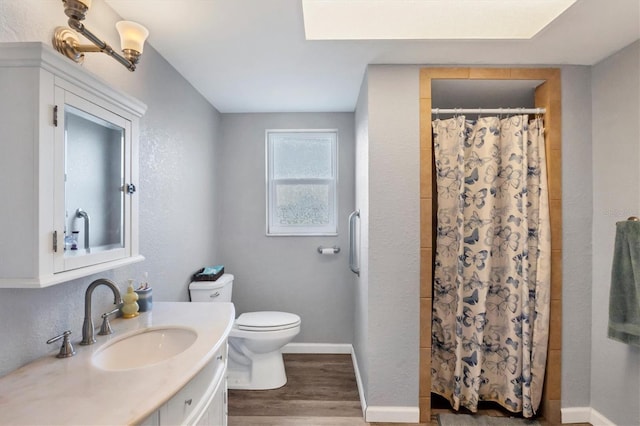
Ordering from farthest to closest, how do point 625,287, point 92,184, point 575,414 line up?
point 575,414
point 625,287
point 92,184

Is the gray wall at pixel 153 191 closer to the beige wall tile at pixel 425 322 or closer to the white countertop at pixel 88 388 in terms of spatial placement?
the white countertop at pixel 88 388

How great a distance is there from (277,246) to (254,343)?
0.95m

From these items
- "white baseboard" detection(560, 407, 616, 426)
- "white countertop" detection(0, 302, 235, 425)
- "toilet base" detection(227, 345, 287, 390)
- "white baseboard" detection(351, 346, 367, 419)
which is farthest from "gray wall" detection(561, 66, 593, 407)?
"white countertop" detection(0, 302, 235, 425)

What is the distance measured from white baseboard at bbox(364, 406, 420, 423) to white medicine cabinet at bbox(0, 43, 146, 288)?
5.69 feet

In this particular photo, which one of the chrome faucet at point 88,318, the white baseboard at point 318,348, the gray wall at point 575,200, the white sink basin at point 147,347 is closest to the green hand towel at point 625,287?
the gray wall at point 575,200

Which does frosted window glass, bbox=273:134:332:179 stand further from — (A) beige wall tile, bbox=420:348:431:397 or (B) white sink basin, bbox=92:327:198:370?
(B) white sink basin, bbox=92:327:198:370

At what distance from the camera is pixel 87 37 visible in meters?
1.10

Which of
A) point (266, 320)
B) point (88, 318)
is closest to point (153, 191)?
point (88, 318)

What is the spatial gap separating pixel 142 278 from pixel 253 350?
1077 millimetres

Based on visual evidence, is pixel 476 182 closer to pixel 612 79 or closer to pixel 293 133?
pixel 612 79

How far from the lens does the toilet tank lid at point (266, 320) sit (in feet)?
7.95

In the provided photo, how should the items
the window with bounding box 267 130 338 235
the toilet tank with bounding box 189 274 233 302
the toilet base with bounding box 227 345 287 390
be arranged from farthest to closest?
the window with bounding box 267 130 338 235 < the toilet base with bounding box 227 345 287 390 < the toilet tank with bounding box 189 274 233 302

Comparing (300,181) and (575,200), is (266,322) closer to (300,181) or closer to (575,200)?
(300,181)

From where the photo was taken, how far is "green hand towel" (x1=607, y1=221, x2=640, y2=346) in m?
1.71
